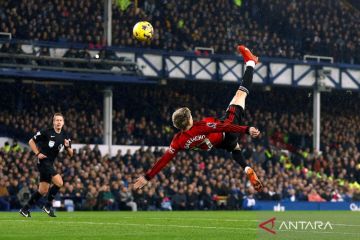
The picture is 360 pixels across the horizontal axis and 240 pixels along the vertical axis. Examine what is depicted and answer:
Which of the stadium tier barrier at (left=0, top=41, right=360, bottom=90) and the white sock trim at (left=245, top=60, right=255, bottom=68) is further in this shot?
the stadium tier barrier at (left=0, top=41, right=360, bottom=90)

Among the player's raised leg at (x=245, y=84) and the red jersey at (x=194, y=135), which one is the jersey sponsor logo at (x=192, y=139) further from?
the player's raised leg at (x=245, y=84)

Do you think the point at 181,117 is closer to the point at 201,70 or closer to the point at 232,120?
the point at 232,120

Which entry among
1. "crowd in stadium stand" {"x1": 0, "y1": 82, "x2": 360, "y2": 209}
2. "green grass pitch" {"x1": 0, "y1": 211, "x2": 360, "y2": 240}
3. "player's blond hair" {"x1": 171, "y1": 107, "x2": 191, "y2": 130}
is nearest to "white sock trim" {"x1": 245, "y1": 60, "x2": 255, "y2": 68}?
"player's blond hair" {"x1": 171, "y1": 107, "x2": 191, "y2": 130}

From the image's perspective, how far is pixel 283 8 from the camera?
4900cm

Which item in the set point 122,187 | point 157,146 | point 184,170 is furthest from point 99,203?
point 157,146

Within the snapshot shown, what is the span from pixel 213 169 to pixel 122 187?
565 cm

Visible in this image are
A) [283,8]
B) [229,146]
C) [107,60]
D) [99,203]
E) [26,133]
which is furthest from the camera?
[283,8]

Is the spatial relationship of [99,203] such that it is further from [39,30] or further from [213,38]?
[213,38]

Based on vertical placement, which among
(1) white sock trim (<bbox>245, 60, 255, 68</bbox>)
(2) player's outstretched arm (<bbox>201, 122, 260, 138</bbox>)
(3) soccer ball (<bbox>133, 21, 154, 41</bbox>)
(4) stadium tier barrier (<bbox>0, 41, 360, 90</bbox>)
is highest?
(4) stadium tier barrier (<bbox>0, 41, 360, 90</bbox>)

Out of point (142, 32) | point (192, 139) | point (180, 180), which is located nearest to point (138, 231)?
point (192, 139)

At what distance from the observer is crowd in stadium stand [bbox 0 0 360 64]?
128 feet

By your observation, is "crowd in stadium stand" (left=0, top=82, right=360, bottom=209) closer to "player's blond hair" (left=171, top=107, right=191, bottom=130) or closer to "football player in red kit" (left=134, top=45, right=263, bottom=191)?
"football player in red kit" (left=134, top=45, right=263, bottom=191)

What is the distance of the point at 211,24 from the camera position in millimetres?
44625

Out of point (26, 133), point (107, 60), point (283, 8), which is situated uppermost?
point (283, 8)
